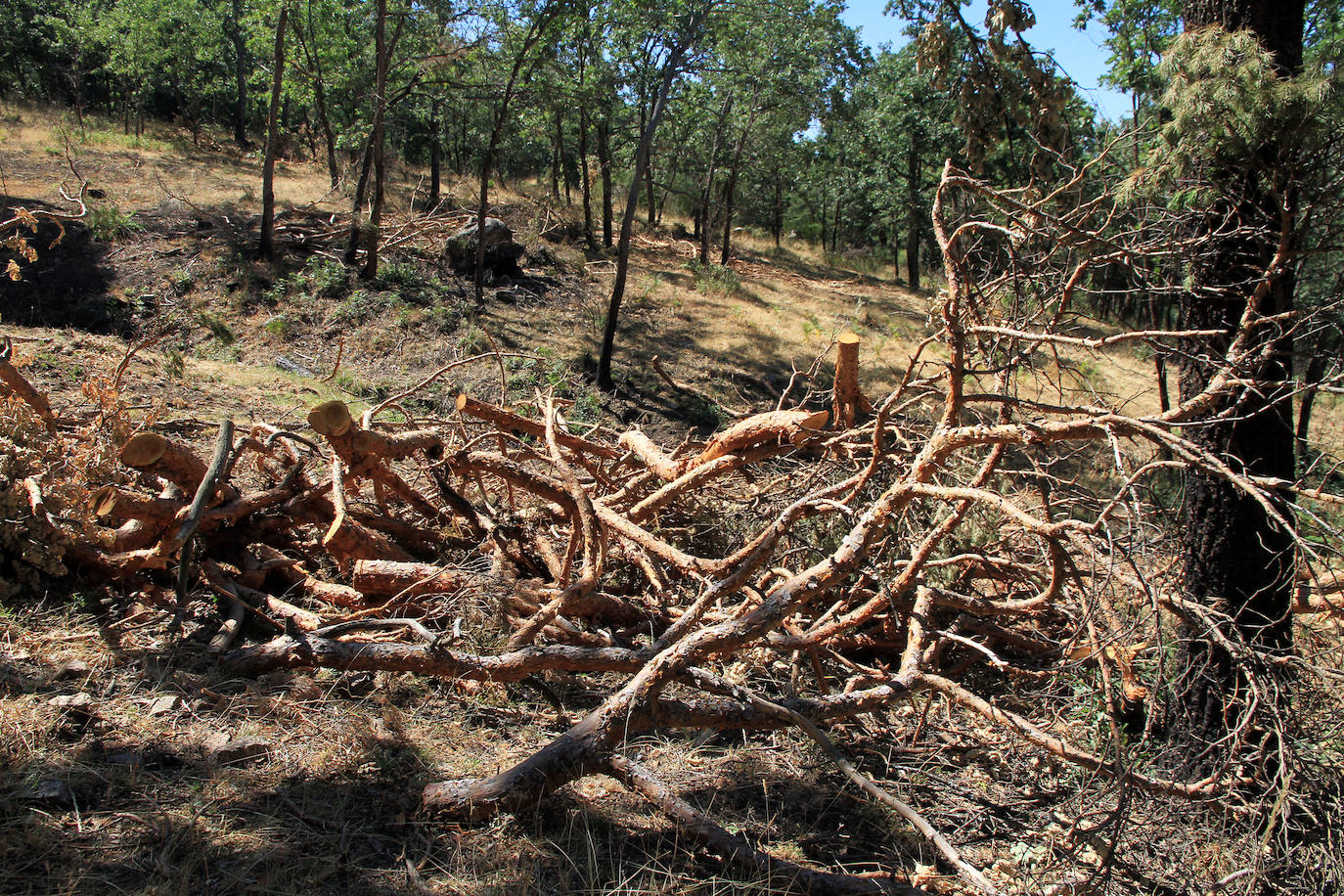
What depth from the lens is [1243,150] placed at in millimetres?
3229

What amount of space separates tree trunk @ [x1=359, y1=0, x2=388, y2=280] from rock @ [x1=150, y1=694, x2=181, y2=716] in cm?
1060

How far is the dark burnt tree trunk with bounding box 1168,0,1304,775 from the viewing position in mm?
3266

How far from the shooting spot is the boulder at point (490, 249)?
546 inches

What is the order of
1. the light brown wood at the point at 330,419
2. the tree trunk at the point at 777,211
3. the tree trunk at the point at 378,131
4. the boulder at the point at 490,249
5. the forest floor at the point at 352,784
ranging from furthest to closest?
the tree trunk at the point at 777,211, the boulder at the point at 490,249, the tree trunk at the point at 378,131, the light brown wood at the point at 330,419, the forest floor at the point at 352,784

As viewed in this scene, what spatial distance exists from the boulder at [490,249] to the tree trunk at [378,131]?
139 cm

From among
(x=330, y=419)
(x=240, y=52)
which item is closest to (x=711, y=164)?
(x=240, y=52)

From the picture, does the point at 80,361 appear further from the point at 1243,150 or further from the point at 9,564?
the point at 1243,150

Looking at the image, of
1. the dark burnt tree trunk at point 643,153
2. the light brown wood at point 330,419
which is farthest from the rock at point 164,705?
the dark burnt tree trunk at point 643,153

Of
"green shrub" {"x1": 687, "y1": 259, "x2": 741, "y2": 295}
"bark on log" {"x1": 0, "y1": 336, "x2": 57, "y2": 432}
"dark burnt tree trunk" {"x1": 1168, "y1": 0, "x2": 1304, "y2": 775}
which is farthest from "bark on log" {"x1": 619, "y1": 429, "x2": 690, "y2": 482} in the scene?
"green shrub" {"x1": 687, "y1": 259, "x2": 741, "y2": 295}

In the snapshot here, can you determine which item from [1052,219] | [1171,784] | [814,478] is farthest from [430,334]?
[1171,784]

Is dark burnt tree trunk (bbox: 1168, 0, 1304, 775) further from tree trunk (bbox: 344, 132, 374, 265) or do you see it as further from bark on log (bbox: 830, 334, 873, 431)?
tree trunk (bbox: 344, 132, 374, 265)

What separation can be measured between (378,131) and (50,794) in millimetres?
11974

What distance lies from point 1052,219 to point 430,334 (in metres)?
10.2

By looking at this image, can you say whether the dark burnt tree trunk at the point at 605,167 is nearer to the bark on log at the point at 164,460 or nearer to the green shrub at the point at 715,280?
the green shrub at the point at 715,280
